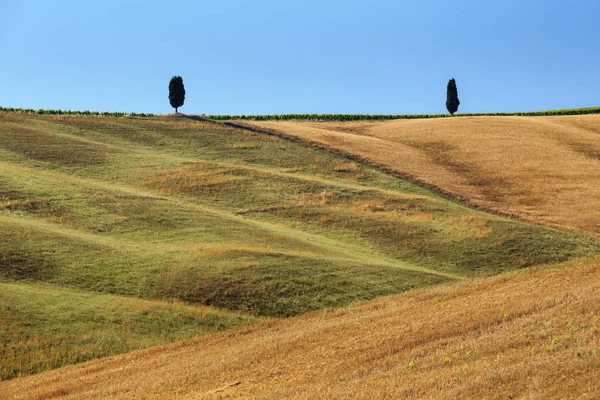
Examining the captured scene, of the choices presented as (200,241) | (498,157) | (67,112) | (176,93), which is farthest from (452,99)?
(200,241)

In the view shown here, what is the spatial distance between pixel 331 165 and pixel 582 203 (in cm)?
2397

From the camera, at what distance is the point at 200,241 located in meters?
43.2

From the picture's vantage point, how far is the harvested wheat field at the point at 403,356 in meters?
15.0

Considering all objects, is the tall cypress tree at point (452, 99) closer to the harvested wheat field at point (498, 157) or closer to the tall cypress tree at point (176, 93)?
the harvested wheat field at point (498, 157)

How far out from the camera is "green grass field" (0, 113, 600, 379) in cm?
3047

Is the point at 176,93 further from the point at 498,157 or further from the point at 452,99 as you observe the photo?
the point at 498,157

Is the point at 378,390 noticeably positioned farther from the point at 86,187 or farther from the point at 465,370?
the point at 86,187

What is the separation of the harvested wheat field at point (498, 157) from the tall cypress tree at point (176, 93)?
2059cm

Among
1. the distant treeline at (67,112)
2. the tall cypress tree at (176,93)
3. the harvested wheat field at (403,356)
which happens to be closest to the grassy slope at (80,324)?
the harvested wheat field at (403,356)

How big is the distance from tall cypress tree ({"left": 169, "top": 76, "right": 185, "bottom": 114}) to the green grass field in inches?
1387

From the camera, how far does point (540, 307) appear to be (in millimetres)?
20688

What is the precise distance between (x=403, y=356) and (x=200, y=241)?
2624cm

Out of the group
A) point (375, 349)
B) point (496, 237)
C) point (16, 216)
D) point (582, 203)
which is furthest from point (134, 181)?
point (375, 349)

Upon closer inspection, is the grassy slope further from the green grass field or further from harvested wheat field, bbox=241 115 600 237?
harvested wheat field, bbox=241 115 600 237
